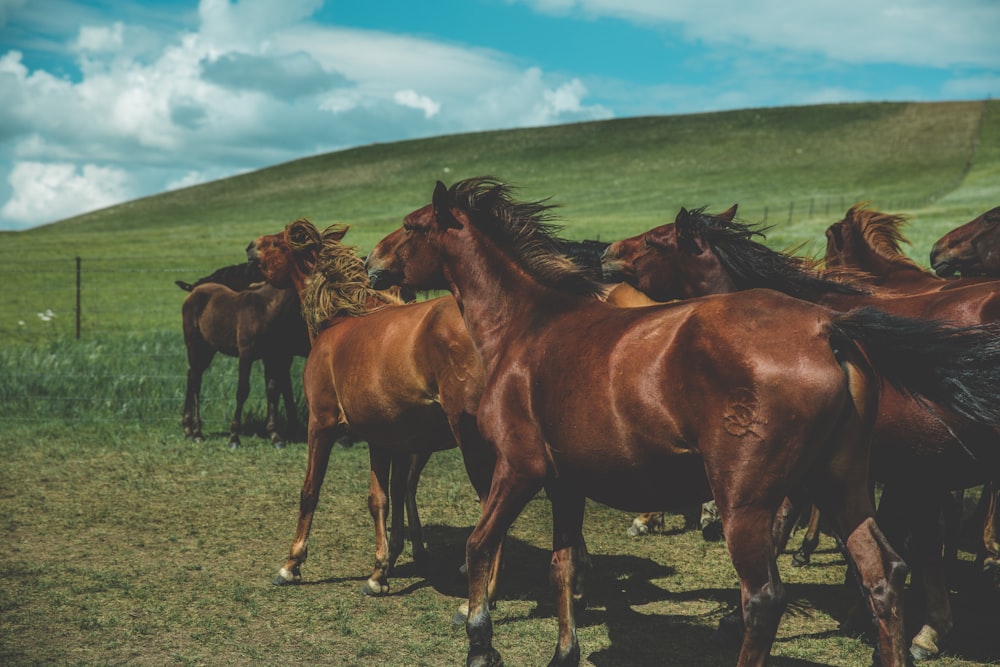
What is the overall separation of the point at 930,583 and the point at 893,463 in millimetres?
794

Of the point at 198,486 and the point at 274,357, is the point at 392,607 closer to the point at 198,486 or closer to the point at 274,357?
the point at 198,486

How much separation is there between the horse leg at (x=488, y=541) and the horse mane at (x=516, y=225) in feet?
3.87

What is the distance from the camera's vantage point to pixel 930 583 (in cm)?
525

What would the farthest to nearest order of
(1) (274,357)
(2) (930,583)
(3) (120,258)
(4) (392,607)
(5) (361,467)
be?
1. (3) (120,258)
2. (1) (274,357)
3. (5) (361,467)
4. (4) (392,607)
5. (2) (930,583)

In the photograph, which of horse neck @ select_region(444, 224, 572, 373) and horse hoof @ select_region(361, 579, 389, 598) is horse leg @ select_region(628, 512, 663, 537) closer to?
horse hoof @ select_region(361, 579, 389, 598)

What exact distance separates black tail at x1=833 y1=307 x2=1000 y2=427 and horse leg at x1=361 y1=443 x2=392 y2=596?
3.64 metres

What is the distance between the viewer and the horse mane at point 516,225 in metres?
5.16

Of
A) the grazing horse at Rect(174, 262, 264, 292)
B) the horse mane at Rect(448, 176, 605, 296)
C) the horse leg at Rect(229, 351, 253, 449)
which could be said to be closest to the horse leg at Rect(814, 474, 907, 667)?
the horse mane at Rect(448, 176, 605, 296)

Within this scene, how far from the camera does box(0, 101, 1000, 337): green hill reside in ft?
111

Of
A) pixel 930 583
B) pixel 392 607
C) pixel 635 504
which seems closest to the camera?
pixel 635 504

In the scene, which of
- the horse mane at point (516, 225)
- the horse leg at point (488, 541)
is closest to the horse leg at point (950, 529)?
the horse mane at point (516, 225)

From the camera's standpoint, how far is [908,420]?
4988 millimetres

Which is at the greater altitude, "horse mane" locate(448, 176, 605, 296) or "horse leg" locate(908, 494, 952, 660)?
"horse mane" locate(448, 176, 605, 296)

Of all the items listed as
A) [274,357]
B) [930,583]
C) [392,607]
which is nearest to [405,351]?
[392,607]
